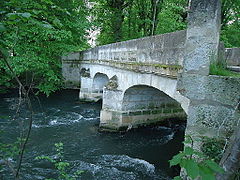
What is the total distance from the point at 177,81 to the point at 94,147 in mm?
4827

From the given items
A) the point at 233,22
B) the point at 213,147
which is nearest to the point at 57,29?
the point at 213,147

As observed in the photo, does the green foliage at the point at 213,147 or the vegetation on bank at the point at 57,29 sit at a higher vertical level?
the vegetation on bank at the point at 57,29

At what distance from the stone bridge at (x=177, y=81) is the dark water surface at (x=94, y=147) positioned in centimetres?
82

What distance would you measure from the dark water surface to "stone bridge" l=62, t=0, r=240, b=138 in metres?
0.82

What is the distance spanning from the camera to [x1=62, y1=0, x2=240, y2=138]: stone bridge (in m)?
2.37

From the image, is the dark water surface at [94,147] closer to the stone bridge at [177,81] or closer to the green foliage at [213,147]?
the stone bridge at [177,81]

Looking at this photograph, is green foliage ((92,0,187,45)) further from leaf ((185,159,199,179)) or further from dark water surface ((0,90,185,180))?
leaf ((185,159,199,179))

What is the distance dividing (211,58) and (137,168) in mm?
4100

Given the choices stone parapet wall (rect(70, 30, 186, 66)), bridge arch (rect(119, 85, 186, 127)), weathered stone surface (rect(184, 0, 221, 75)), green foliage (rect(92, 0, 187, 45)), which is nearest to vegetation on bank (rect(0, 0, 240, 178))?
green foliage (rect(92, 0, 187, 45))

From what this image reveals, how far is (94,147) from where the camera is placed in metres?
6.72

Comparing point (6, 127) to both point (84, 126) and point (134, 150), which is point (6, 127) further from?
point (134, 150)

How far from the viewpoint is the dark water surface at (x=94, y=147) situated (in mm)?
5281

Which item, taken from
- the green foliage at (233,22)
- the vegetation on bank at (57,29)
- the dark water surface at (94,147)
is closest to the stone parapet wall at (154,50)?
the vegetation on bank at (57,29)

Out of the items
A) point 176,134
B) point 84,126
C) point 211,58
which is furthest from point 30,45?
point 211,58
